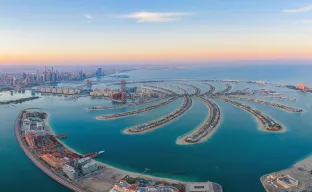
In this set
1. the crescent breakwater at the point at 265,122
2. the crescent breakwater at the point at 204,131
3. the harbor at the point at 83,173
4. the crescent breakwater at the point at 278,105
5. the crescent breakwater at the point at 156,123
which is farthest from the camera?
the crescent breakwater at the point at 278,105

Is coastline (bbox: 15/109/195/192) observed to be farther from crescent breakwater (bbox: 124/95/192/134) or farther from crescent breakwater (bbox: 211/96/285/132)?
crescent breakwater (bbox: 211/96/285/132)

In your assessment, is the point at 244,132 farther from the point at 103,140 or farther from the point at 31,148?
the point at 31,148

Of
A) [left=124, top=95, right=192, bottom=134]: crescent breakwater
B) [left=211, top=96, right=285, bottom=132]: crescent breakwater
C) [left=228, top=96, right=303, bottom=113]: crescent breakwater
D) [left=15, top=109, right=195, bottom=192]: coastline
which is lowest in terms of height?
[left=15, top=109, right=195, bottom=192]: coastline

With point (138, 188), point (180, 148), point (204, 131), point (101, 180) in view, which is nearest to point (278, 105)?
point (204, 131)

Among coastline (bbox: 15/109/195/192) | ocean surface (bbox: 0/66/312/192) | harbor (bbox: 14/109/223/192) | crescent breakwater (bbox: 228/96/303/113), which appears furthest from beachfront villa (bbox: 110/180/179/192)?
crescent breakwater (bbox: 228/96/303/113)

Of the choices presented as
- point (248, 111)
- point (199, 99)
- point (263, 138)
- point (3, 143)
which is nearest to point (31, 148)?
point (3, 143)

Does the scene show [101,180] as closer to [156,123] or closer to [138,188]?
[138,188]

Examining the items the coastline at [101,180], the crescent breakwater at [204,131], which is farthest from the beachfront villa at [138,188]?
the crescent breakwater at [204,131]

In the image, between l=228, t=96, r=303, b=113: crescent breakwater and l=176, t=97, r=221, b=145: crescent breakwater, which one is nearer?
l=176, t=97, r=221, b=145: crescent breakwater

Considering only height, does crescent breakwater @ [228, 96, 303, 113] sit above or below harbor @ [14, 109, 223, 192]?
above

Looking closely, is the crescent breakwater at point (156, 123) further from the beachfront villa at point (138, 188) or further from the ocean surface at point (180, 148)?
the beachfront villa at point (138, 188)

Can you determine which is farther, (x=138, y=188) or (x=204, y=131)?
(x=204, y=131)
